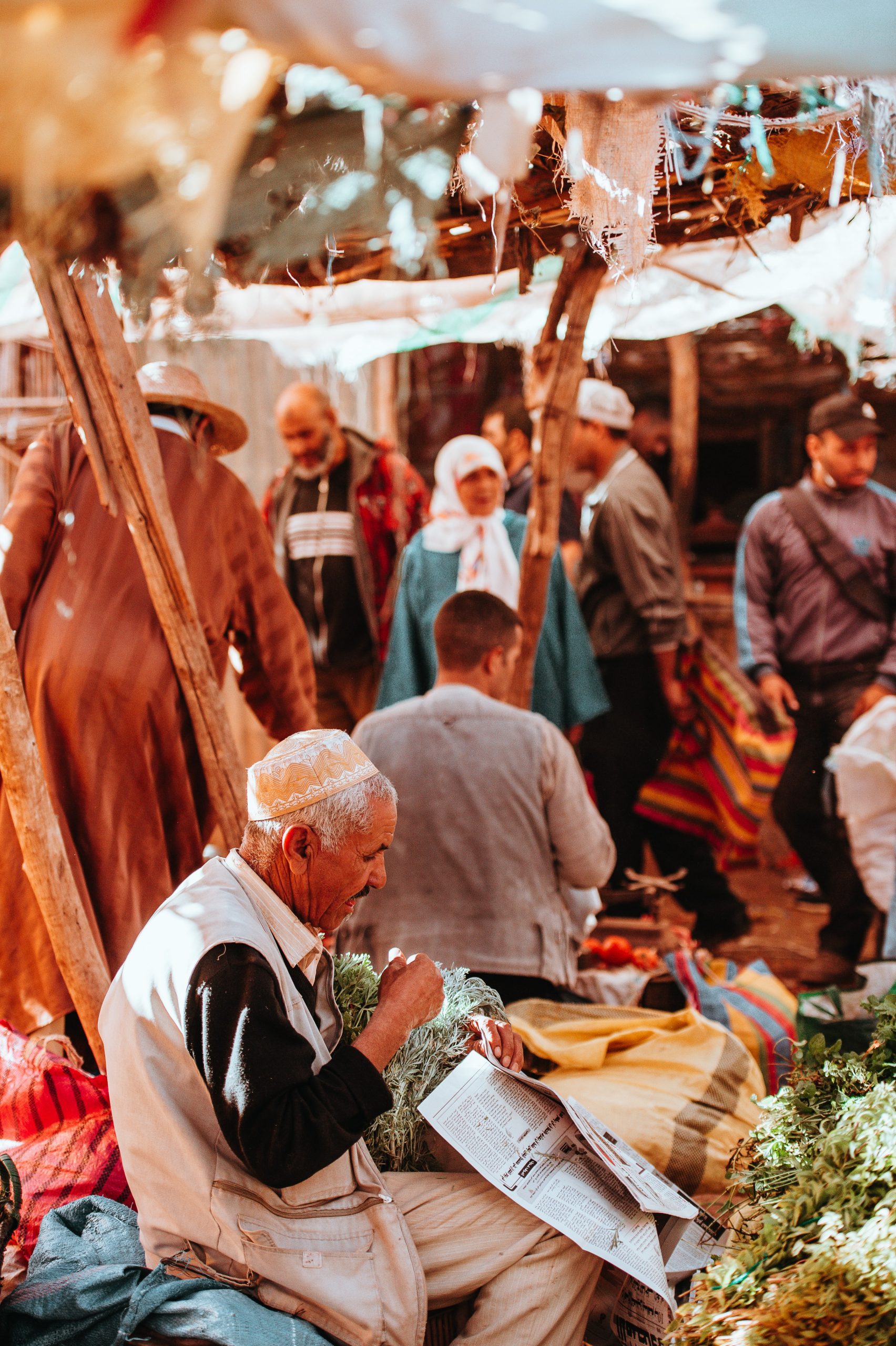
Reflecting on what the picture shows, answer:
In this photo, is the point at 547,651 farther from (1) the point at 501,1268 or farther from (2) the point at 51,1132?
(1) the point at 501,1268

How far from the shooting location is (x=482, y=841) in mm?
3416

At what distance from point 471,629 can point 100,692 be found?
42.4 inches

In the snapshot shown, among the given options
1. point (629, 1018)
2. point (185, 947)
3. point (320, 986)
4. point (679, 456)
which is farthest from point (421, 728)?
point (679, 456)

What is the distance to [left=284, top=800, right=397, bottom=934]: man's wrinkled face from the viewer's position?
2.17 metres

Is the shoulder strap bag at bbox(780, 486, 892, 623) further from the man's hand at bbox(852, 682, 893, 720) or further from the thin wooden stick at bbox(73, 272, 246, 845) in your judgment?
the thin wooden stick at bbox(73, 272, 246, 845)

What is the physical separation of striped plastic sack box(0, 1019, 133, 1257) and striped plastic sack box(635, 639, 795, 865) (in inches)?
136

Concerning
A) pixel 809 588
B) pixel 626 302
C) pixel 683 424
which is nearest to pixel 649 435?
pixel 683 424

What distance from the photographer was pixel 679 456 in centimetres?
801

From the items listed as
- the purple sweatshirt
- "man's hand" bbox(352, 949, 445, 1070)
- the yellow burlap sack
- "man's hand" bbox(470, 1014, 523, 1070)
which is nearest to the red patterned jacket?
the purple sweatshirt

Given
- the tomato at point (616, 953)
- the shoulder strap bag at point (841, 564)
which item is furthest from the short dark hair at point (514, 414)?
the tomato at point (616, 953)

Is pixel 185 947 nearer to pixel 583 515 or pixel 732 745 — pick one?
pixel 732 745

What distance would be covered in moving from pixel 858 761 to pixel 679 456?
3.59 metres

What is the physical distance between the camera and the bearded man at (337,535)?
557 centimetres

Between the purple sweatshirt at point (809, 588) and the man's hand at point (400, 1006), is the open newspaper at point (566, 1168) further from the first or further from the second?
the purple sweatshirt at point (809, 588)
